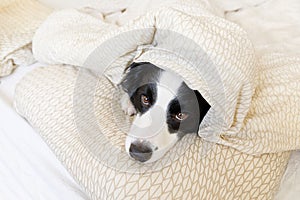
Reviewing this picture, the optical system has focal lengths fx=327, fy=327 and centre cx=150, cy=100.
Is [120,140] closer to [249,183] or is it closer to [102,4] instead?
[249,183]

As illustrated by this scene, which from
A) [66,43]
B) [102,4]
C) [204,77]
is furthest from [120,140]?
[102,4]

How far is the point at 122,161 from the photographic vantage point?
646 mm

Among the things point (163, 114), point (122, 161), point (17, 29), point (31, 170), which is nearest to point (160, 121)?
point (163, 114)

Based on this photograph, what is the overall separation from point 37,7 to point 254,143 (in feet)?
3.06

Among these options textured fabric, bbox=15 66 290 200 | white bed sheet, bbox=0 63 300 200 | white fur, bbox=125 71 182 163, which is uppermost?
white fur, bbox=125 71 182 163

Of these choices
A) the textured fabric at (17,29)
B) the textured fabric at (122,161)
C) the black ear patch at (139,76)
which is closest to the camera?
the textured fabric at (122,161)

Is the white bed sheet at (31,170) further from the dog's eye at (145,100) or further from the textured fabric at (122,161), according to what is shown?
the dog's eye at (145,100)

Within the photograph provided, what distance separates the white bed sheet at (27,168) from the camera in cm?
72

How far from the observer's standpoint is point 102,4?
123 cm

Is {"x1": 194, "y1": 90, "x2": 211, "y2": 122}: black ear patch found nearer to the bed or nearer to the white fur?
the white fur

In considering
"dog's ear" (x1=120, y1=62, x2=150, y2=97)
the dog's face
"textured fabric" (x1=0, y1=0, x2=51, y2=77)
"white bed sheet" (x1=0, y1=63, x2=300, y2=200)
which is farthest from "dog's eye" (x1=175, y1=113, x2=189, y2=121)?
"textured fabric" (x1=0, y1=0, x2=51, y2=77)

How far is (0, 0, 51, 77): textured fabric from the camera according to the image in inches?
39.8

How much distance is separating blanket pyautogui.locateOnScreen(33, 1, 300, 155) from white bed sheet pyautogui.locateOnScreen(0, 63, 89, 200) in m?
0.22

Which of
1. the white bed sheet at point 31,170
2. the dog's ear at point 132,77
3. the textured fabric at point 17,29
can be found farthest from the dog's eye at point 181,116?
the textured fabric at point 17,29
